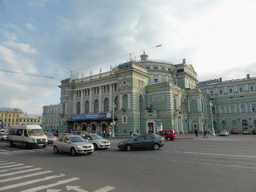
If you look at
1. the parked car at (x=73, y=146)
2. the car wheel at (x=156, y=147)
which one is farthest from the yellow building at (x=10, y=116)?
the car wheel at (x=156, y=147)

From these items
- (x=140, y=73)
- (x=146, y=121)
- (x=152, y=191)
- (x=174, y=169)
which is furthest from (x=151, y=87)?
(x=152, y=191)

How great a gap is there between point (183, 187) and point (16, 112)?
13572 cm

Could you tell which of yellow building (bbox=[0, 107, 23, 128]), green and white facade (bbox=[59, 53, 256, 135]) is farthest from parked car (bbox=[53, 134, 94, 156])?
yellow building (bbox=[0, 107, 23, 128])

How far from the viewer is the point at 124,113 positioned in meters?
43.2

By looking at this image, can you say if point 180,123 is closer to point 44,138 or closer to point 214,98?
point 214,98

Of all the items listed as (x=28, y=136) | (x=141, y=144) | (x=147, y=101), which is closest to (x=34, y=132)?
(x=28, y=136)

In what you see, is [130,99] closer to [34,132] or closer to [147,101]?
[147,101]

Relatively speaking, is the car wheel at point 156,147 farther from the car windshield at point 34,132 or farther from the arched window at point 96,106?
the arched window at point 96,106

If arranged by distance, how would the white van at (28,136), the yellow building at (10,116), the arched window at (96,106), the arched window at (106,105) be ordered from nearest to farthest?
the white van at (28,136) → the arched window at (106,105) → the arched window at (96,106) → the yellow building at (10,116)

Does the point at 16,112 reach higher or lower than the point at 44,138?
higher

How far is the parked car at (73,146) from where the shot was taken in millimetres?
14005

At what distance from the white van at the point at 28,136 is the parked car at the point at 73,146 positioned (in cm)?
446

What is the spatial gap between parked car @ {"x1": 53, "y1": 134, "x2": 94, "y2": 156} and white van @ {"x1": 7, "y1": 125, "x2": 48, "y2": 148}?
14.6 feet

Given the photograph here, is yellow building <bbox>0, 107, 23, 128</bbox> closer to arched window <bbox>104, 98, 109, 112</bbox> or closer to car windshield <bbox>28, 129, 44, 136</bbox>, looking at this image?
arched window <bbox>104, 98, 109, 112</bbox>
